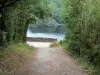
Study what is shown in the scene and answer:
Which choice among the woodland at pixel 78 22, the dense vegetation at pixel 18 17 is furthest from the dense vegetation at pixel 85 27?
the dense vegetation at pixel 18 17

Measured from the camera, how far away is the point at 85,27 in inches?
674

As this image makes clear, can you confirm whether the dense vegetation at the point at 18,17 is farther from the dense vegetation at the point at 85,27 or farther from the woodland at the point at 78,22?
the dense vegetation at the point at 85,27

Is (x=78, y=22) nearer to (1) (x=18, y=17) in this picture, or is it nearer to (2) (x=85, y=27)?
(2) (x=85, y=27)

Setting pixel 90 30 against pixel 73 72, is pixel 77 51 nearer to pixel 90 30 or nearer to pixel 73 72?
pixel 90 30

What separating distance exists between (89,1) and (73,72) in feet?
20.1

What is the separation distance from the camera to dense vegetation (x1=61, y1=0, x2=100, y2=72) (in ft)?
49.5

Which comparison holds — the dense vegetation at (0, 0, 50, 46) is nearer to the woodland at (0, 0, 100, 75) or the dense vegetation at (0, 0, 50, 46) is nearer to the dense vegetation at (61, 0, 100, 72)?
the woodland at (0, 0, 100, 75)

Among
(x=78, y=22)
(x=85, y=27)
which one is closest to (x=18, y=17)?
(x=78, y=22)

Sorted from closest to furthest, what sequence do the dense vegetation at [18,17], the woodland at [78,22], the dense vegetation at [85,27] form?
1. the woodland at [78,22]
2. the dense vegetation at [85,27]
3. the dense vegetation at [18,17]

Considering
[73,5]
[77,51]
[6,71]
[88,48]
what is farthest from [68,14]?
[6,71]

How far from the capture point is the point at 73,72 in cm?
1271

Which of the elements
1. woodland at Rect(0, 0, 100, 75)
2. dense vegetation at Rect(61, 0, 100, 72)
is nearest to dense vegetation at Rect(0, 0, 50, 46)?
woodland at Rect(0, 0, 100, 75)

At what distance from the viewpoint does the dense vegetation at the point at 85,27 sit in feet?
49.5

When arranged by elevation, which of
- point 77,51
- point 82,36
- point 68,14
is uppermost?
point 68,14
